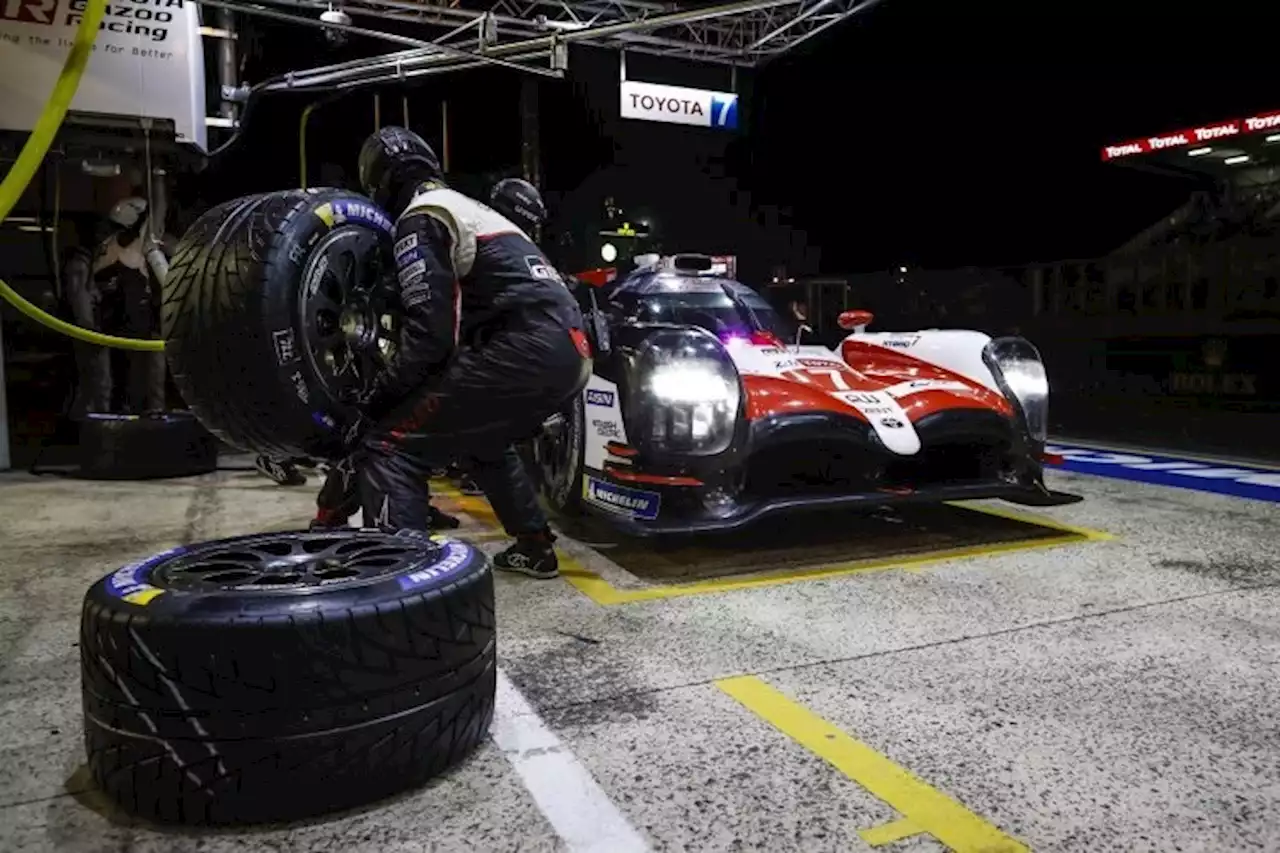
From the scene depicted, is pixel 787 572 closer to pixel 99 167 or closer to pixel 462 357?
pixel 462 357

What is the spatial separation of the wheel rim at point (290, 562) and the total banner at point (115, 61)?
20.6 feet

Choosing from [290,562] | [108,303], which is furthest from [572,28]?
[290,562]

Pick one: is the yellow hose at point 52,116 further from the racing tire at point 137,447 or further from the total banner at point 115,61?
the total banner at point 115,61

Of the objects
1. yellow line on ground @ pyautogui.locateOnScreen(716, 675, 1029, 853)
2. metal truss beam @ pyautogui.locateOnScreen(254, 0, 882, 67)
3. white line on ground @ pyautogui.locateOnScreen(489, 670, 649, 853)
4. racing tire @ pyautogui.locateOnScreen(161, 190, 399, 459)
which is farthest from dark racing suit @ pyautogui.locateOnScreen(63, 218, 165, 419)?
yellow line on ground @ pyautogui.locateOnScreen(716, 675, 1029, 853)

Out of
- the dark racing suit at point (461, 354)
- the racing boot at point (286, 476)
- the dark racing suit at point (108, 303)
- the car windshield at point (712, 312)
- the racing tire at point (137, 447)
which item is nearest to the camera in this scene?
the dark racing suit at point (461, 354)

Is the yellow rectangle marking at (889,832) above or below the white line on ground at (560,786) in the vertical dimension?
above

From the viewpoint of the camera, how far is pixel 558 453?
4.44 meters

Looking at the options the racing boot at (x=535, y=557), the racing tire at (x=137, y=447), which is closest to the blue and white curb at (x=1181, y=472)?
the racing boot at (x=535, y=557)

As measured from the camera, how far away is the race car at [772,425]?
3.60 metres

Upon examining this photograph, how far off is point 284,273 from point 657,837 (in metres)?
2.14

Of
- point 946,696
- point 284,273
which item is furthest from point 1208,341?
point 284,273

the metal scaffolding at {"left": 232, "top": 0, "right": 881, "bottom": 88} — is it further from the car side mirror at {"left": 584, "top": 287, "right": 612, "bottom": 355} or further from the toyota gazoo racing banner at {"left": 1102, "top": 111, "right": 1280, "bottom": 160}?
the toyota gazoo racing banner at {"left": 1102, "top": 111, "right": 1280, "bottom": 160}

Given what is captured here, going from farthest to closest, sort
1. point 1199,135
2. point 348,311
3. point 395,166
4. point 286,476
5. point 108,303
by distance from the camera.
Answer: point 1199,135 → point 108,303 → point 286,476 → point 395,166 → point 348,311

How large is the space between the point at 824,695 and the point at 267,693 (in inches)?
55.8
